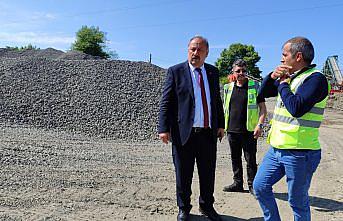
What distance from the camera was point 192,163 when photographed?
443 cm

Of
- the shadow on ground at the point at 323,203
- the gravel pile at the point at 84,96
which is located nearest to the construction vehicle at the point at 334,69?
the gravel pile at the point at 84,96

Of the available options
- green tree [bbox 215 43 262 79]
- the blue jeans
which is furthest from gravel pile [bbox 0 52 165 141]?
green tree [bbox 215 43 262 79]

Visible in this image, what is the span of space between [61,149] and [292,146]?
6.13 m

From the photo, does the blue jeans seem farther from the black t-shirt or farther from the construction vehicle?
the construction vehicle

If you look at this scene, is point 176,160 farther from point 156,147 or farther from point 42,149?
point 156,147

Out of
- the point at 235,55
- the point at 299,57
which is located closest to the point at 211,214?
the point at 299,57

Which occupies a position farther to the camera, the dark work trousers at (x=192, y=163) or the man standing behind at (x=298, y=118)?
the dark work trousers at (x=192, y=163)

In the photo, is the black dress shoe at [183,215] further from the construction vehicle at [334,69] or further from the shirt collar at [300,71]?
the construction vehicle at [334,69]

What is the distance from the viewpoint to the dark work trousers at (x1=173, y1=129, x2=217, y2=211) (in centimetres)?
435

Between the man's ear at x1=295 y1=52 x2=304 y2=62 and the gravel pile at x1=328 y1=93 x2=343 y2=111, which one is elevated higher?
the gravel pile at x1=328 y1=93 x2=343 y2=111

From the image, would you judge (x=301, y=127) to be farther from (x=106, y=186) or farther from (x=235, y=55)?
(x=235, y=55)

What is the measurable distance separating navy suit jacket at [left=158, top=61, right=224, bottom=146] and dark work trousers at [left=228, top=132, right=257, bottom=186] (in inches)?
50.3

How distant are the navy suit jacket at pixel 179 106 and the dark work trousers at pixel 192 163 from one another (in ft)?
0.31

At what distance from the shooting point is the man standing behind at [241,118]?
5.50m
